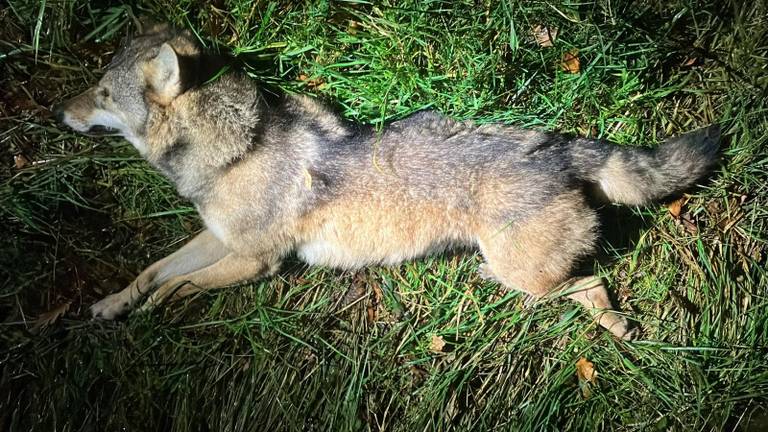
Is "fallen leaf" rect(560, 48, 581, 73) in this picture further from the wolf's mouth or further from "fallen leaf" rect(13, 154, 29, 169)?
"fallen leaf" rect(13, 154, 29, 169)

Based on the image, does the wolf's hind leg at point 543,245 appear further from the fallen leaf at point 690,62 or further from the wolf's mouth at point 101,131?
the wolf's mouth at point 101,131

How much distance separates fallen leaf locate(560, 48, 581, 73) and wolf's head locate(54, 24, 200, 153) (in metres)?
2.59

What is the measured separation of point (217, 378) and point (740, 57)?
14.5 feet

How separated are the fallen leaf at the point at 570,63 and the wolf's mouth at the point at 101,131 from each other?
3196 mm

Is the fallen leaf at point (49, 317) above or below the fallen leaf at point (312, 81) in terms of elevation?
below

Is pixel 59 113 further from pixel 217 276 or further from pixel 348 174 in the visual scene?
pixel 348 174

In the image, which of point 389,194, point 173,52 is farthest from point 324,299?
point 173,52

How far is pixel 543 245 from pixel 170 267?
253 cm

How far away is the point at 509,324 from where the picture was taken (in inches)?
172

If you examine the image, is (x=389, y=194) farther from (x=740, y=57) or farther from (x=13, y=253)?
(x=740, y=57)

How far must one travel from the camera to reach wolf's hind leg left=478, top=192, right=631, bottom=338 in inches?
148

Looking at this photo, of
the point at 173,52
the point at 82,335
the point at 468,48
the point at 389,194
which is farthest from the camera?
the point at 468,48

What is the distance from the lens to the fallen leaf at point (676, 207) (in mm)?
4453

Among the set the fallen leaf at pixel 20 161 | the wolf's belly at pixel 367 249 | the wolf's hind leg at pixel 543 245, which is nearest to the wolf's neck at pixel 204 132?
the wolf's belly at pixel 367 249
